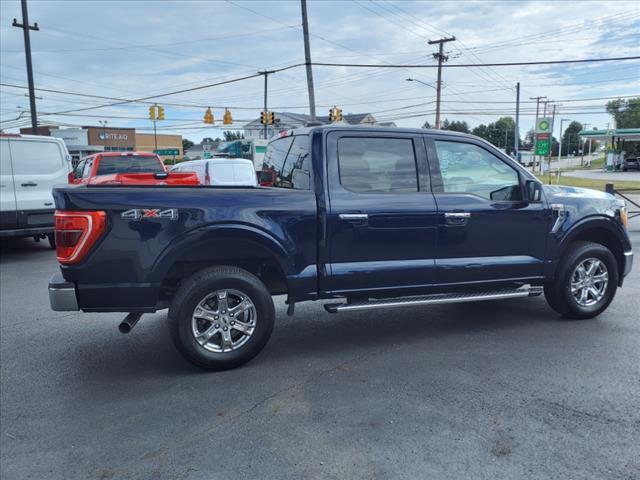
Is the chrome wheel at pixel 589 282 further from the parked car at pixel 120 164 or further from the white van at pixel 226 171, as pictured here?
the parked car at pixel 120 164

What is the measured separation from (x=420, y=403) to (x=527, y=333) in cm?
196

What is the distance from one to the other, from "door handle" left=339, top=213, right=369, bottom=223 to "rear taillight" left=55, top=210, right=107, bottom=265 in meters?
1.84

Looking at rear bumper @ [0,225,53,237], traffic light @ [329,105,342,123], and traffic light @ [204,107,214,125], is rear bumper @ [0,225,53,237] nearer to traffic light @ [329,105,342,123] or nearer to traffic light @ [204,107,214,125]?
traffic light @ [329,105,342,123]

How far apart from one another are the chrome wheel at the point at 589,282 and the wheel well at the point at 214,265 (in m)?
2.97

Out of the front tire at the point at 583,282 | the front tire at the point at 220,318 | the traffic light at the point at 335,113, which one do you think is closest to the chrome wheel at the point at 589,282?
the front tire at the point at 583,282

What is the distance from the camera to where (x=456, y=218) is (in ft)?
15.4

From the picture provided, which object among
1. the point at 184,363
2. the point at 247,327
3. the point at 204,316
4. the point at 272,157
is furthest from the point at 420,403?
the point at 272,157

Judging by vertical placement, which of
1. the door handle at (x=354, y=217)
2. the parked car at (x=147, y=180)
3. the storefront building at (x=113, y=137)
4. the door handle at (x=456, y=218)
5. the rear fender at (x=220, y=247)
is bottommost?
the rear fender at (x=220, y=247)

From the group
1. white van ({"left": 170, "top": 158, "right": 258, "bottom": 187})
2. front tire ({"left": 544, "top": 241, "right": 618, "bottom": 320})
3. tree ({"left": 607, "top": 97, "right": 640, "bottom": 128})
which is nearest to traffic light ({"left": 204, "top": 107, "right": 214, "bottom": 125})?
white van ({"left": 170, "top": 158, "right": 258, "bottom": 187})

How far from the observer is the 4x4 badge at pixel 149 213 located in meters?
3.82

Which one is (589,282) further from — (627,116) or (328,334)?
(627,116)

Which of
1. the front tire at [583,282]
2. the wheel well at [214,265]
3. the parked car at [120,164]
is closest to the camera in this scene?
the wheel well at [214,265]

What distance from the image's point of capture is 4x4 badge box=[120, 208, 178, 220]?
3824 mm

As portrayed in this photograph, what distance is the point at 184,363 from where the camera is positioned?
14.7 ft
